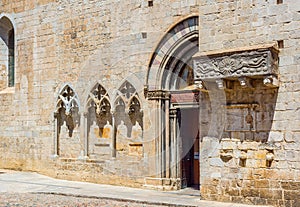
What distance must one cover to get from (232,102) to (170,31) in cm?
267

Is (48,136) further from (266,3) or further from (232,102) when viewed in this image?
(266,3)

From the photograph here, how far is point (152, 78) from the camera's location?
9.63 meters

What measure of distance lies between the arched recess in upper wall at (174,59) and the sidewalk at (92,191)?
225cm

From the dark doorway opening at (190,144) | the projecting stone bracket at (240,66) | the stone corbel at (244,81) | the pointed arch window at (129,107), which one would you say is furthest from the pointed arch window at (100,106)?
the stone corbel at (244,81)

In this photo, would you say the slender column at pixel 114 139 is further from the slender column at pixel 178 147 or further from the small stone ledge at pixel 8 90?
the small stone ledge at pixel 8 90

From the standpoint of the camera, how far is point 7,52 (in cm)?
1374

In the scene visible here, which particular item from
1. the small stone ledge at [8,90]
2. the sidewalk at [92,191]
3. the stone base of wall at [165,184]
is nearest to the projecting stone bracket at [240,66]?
the sidewalk at [92,191]

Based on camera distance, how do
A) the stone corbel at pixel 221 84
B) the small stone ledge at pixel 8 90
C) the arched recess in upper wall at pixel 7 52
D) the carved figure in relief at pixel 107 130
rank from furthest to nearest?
the arched recess in upper wall at pixel 7 52
the small stone ledge at pixel 8 90
the carved figure in relief at pixel 107 130
the stone corbel at pixel 221 84

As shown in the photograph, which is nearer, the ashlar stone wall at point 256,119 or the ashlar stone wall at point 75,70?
the ashlar stone wall at point 256,119

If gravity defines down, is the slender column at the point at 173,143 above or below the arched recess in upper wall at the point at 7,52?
below

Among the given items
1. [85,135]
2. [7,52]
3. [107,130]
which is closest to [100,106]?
[107,130]

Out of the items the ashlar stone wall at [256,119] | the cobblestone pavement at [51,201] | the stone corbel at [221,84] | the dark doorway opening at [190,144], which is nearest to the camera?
the ashlar stone wall at [256,119]

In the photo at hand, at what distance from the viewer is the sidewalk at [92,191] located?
25.2 ft

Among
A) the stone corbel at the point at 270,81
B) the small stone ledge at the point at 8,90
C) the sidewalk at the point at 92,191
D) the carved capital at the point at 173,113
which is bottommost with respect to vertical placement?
the sidewalk at the point at 92,191
